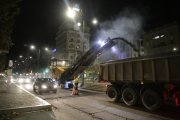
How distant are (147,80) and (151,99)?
102 centimetres

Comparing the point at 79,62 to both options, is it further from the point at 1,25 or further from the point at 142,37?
the point at 142,37

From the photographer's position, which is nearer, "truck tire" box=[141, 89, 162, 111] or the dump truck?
the dump truck

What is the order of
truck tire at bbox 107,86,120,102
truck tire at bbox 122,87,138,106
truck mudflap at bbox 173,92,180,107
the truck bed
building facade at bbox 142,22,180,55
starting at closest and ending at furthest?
truck mudflap at bbox 173,92,180,107 < the truck bed < truck tire at bbox 122,87,138,106 < truck tire at bbox 107,86,120,102 < building facade at bbox 142,22,180,55

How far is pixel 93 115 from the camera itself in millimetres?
8844

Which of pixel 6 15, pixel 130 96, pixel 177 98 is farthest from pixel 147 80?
pixel 6 15

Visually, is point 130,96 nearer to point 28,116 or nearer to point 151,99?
point 151,99

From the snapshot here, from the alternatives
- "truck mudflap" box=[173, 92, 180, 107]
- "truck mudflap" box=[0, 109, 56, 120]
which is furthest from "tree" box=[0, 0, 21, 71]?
"truck mudflap" box=[173, 92, 180, 107]

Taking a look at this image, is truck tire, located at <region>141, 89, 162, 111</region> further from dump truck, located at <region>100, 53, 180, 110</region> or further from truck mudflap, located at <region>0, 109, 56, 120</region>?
truck mudflap, located at <region>0, 109, 56, 120</region>

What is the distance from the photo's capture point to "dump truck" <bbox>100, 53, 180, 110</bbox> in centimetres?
917

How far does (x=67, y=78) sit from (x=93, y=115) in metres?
13.4

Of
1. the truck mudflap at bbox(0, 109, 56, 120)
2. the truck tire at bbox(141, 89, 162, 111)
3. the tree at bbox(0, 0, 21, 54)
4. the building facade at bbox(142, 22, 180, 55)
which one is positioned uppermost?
the building facade at bbox(142, 22, 180, 55)

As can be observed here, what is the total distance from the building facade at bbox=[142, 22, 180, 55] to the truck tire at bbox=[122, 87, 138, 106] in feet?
117

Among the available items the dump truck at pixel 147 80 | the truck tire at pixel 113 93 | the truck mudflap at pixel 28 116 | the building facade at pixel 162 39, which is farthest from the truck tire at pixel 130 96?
the building facade at pixel 162 39

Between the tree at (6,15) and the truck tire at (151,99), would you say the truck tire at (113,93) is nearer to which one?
the truck tire at (151,99)
